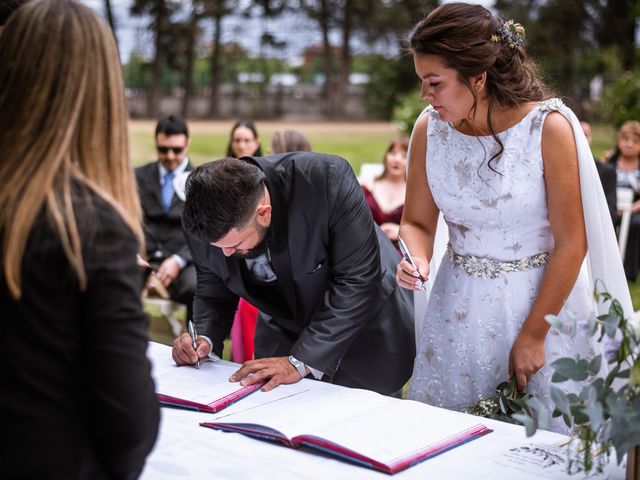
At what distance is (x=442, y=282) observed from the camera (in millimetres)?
2729

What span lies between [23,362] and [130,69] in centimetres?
2587

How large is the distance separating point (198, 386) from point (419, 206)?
A: 92cm

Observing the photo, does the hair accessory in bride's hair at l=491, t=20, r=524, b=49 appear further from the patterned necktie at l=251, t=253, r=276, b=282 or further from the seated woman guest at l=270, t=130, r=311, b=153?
the seated woman guest at l=270, t=130, r=311, b=153

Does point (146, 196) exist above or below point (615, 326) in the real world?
below

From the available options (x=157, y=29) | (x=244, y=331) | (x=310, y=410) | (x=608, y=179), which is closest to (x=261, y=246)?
(x=310, y=410)

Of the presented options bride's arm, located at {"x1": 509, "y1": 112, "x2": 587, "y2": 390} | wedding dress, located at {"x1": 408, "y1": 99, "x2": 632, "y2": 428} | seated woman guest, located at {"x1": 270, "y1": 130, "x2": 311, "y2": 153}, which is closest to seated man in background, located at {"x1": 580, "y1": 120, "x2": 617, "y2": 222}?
seated woman guest, located at {"x1": 270, "y1": 130, "x2": 311, "y2": 153}

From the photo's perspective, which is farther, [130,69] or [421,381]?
[130,69]

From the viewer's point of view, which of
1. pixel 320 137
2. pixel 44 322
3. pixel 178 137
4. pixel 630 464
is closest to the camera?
pixel 44 322

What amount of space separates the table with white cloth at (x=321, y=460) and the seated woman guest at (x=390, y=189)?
178 inches

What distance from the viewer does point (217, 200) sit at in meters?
2.30

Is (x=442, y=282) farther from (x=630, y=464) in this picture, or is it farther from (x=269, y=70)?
(x=269, y=70)

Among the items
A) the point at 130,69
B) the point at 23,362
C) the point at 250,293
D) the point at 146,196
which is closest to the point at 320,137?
the point at 130,69

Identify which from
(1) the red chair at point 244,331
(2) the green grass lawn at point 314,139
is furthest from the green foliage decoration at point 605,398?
(2) the green grass lawn at point 314,139

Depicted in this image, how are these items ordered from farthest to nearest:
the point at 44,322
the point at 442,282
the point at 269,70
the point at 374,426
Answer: the point at 269,70
the point at 442,282
the point at 374,426
the point at 44,322
